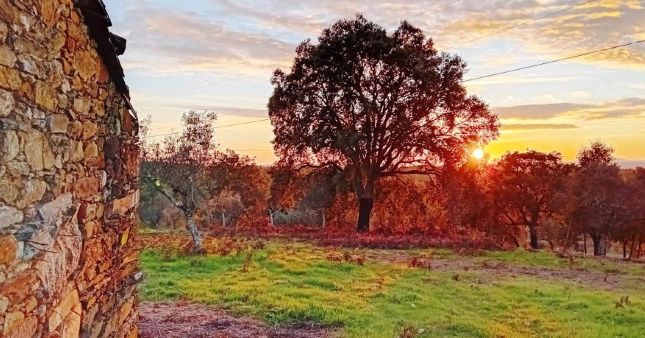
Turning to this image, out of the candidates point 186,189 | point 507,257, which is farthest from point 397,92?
point 186,189

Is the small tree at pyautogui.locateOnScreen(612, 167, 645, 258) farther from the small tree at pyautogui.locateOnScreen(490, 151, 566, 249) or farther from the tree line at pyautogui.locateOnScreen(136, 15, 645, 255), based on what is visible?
the tree line at pyautogui.locateOnScreen(136, 15, 645, 255)

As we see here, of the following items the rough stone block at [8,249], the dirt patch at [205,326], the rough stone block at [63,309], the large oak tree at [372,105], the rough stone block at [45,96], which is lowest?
the dirt patch at [205,326]

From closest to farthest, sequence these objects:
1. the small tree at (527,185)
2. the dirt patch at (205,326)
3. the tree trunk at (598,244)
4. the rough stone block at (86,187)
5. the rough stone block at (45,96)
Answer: the rough stone block at (45,96) < the rough stone block at (86,187) < the dirt patch at (205,326) < the tree trunk at (598,244) < the small tree at (527,185)

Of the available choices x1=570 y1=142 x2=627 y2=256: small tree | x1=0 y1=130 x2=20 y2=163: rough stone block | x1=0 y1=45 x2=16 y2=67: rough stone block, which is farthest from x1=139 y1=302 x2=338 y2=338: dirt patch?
x1=570 y1=142 x2=627 y2=256: small tree

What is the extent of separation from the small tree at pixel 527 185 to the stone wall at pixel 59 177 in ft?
129

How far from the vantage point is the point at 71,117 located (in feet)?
14.7

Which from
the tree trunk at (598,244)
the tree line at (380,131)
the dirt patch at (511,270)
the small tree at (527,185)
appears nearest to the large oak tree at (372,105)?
the tree line at (380,131)

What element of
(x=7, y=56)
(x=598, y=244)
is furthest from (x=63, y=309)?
(x=598, y=244)

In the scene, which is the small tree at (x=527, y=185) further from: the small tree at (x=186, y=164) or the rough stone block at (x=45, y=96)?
the rough stone block at (x=45, y=96)

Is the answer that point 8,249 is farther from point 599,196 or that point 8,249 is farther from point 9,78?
point 599,196

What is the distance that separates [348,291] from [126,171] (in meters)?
8.64

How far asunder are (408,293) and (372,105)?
58.7ft

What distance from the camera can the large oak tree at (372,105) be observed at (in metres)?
29.5

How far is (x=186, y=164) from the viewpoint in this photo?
20.2 metres
